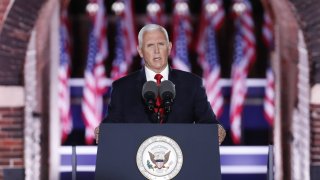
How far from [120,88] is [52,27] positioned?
200 inches

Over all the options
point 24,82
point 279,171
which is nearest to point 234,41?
point 279,171

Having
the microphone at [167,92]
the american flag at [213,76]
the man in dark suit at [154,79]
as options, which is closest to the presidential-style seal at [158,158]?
the microphone at [167,92]

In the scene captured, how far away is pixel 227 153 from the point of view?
8469mm

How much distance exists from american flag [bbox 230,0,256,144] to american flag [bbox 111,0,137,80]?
1527 mm

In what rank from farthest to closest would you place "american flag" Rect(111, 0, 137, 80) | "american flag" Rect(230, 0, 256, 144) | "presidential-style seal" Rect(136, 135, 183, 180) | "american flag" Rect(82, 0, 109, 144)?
1. "american flag" Rect(111, 0, 137, 80)
2. "american flag" Rect(230, 0, 256, 144)
3. "american flag" Rect(82, 0, 109, 144)
4. "presidential-style seal" Rect(136, 135, 183, 180)

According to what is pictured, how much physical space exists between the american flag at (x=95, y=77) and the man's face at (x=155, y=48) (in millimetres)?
5548

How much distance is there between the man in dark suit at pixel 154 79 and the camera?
2.81m

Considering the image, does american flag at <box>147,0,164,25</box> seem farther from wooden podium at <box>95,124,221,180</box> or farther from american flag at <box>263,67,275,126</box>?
wooden podium at <box>95,124,221,180</box>

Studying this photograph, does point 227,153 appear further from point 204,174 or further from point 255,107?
point 204,174

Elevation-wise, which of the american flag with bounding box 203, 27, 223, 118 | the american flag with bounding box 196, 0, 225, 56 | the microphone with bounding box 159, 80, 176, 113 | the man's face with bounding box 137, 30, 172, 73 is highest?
the american flag with bounding box 196, 0, 225, 56

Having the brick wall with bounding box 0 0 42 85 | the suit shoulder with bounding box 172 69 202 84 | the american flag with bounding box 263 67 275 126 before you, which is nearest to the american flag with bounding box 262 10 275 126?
the american flag with bounding box 263 67 275 126

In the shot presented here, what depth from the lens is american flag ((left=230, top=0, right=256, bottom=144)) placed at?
850 cm

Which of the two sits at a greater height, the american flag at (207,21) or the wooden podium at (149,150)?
the american flag at (207,21)

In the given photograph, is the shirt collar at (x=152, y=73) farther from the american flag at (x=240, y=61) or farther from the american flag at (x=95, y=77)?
the american flag at (x=240, y=61)
